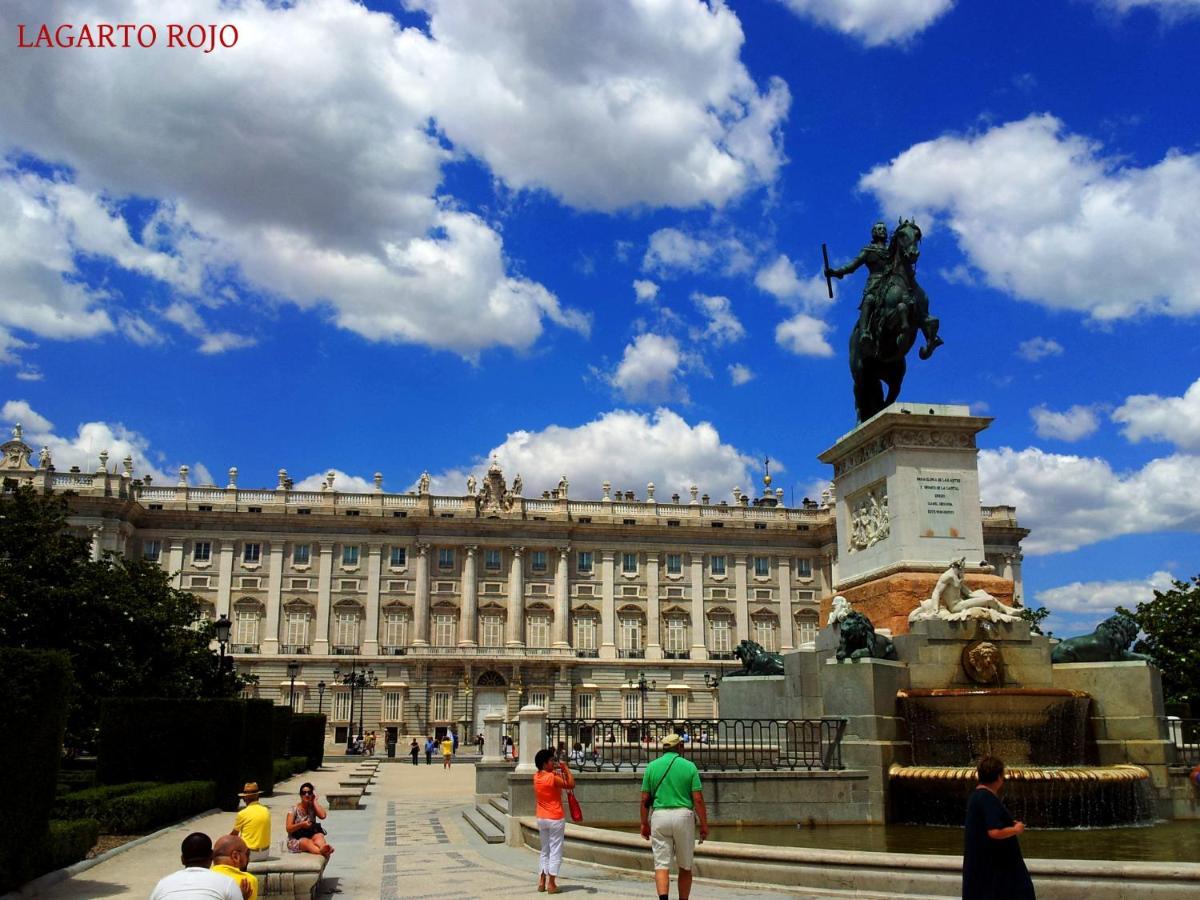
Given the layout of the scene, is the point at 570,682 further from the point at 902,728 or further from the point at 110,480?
the point at 902,728

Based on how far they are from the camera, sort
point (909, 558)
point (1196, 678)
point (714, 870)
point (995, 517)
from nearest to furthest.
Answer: point (714, 870)
point (909, 558)
point (1196, 678)
point (995, 517)

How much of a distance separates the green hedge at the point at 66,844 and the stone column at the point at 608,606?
6499 cm

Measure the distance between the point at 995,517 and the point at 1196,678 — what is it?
138ft

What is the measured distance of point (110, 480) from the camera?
72875 millimetres

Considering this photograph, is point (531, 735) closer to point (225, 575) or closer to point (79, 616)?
point (79, 616)

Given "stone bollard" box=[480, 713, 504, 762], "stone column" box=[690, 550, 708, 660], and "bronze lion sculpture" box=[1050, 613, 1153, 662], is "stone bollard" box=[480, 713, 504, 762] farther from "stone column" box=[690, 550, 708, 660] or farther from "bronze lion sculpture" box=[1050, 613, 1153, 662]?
"stone column" box=[690, 550, 708, 660]

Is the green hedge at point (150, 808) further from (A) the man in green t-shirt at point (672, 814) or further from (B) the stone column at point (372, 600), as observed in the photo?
(B) the stone column at point (372, 600)

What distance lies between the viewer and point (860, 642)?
1532 cm

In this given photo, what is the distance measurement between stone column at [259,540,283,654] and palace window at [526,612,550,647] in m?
16.7

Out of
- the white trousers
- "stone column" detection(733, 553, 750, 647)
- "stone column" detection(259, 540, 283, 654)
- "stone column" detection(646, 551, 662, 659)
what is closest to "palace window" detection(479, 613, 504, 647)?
"stone column" detection(646, 551, 662, 659)

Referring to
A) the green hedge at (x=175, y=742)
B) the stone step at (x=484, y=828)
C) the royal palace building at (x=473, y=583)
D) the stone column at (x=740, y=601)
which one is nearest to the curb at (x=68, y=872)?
the green hedge at (x=175, y=742)

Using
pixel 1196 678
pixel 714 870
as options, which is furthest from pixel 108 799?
pixel 1196 678

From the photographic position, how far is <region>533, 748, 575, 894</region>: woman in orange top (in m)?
11.0

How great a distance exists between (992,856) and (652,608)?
73297 millimetres
